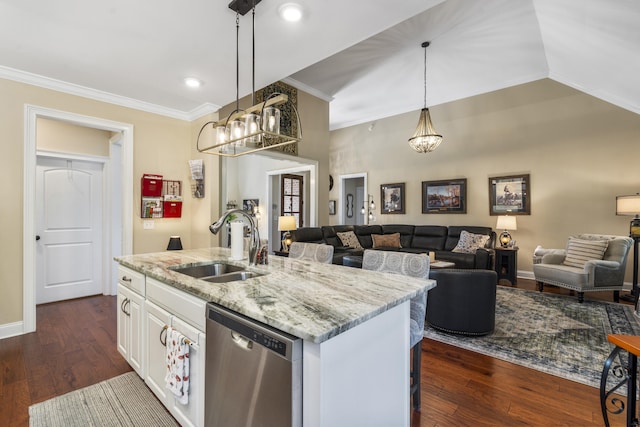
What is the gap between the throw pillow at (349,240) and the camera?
229 inches

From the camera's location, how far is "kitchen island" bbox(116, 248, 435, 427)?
98 cm

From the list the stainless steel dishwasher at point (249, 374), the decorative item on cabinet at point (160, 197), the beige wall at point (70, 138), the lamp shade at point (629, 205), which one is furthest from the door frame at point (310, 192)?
the lamp shade at point (629, 205)

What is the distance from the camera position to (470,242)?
17.7ft

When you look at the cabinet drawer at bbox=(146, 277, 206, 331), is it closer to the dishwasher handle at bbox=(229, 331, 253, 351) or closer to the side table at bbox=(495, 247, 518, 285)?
the dishwasher handle at bbox=(229, 331, 253, 351)

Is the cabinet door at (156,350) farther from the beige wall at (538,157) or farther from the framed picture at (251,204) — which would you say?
the beige wall at (538,157)

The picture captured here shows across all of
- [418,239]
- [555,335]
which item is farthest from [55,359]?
[418,239]

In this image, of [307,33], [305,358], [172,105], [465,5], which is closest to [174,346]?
[305,358]

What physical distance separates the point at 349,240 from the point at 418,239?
153cm

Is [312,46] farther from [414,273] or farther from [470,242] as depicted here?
[470,242]

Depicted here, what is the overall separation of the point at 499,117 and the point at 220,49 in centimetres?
530

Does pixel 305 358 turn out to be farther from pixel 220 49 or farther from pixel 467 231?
pixel 467 231

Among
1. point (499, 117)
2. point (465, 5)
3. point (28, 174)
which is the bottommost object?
point (28, 174)

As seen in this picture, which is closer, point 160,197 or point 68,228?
point 160,197

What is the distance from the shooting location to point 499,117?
5.68 metres
